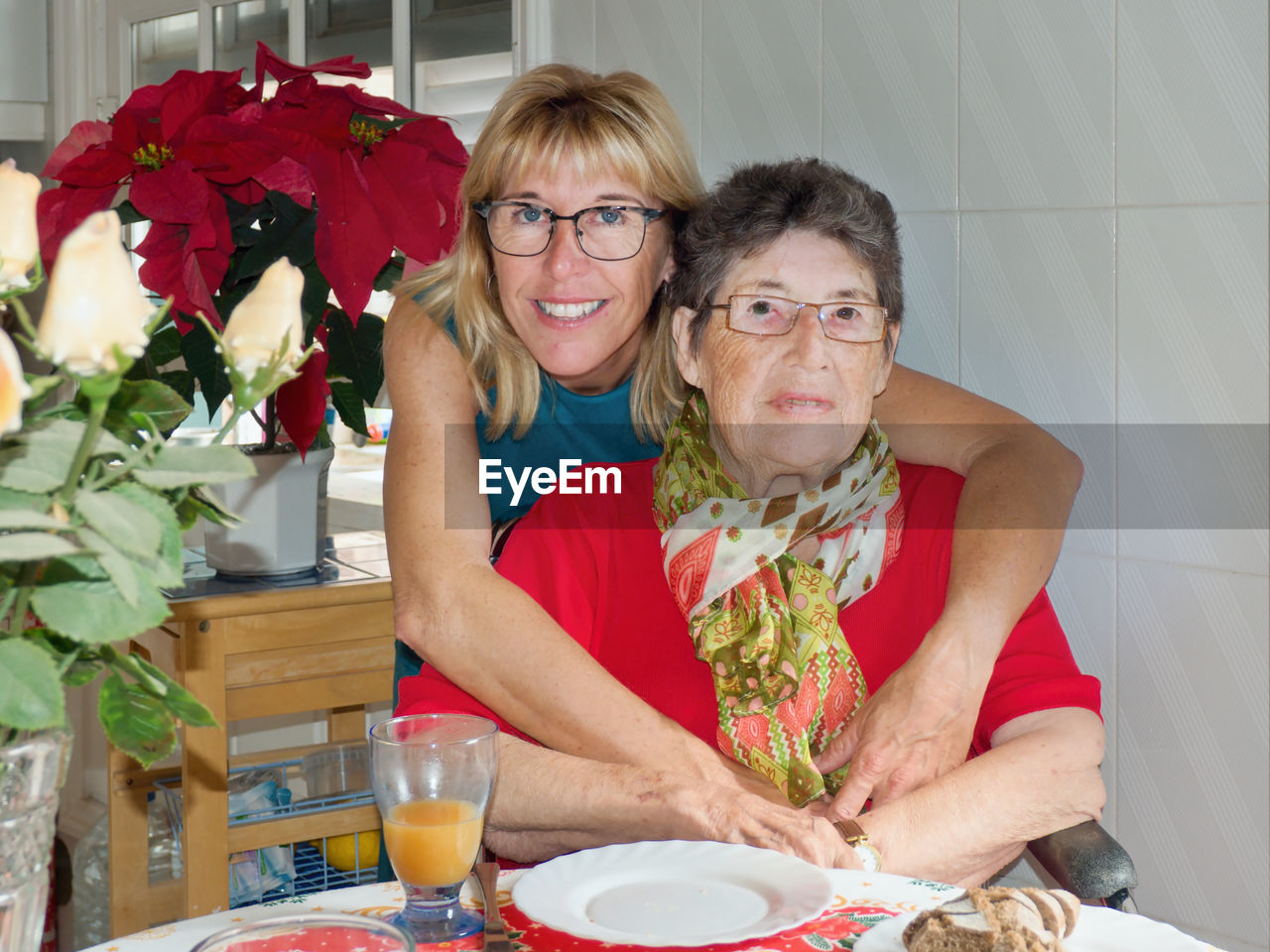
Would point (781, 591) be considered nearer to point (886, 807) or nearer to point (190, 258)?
point (886, 807)

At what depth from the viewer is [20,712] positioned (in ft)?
1.69

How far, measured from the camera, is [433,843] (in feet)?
2.75

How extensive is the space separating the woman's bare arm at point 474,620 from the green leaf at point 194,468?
2.51 ft

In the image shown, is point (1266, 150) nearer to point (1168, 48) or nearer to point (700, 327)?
point (1168, 48)

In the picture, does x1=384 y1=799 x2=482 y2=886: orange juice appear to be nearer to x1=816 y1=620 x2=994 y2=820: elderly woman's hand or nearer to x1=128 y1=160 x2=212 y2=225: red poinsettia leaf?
x1=816 y1=620 x2=994 y2=820: elderly woman's hand

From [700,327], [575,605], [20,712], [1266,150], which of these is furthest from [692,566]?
[20,712]

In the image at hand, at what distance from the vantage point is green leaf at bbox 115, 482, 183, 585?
0.55 m

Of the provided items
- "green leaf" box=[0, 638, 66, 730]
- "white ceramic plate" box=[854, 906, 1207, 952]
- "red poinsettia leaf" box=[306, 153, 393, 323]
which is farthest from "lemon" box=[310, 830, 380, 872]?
"green leaf" box=[0, 638, 66, 730]

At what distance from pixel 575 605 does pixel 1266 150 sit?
910 mm

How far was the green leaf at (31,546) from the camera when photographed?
19.4 inches

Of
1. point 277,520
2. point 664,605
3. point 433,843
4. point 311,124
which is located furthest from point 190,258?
point 433,843

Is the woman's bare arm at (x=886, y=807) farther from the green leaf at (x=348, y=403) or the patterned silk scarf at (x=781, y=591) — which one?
the green leaf at (x=348, y=403)

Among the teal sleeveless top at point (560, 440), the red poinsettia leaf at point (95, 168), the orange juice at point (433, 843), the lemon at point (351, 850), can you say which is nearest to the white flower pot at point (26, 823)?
the orange juice at point (433, 843)

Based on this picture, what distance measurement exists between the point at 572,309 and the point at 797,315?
28 cm
